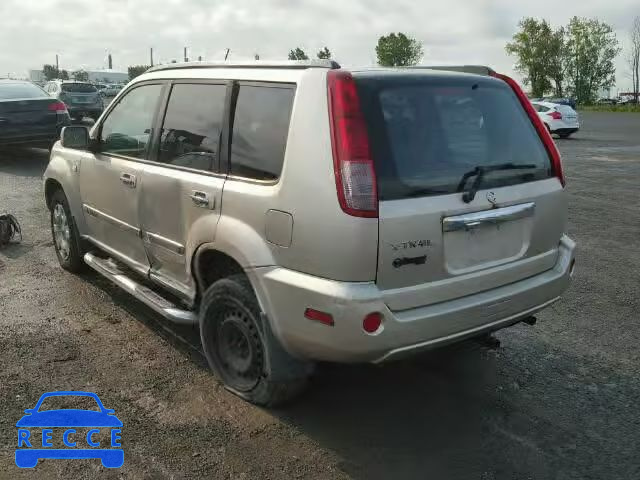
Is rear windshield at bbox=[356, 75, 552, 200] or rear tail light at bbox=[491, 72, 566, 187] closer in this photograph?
rear windshield at bbox=[356, 75, 552, 200]

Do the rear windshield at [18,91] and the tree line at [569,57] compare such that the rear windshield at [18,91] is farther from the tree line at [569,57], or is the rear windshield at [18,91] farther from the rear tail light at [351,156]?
the tree line at [569,57]

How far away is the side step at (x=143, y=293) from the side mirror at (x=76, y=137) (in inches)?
35.0

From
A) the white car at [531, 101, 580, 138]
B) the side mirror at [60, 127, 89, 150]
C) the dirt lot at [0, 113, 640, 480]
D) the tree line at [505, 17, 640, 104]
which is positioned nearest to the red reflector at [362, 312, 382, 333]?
the dirt lot at [0, 113, 640, 480]

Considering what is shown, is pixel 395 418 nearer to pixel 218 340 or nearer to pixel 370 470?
pixel 370 470

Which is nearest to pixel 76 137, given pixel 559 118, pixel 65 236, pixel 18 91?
pixel 65 236

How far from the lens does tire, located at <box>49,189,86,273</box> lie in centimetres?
541

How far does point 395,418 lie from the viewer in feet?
11.1

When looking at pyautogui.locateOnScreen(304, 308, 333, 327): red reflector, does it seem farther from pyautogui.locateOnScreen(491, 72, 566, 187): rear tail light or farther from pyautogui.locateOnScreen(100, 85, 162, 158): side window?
pyautogui.locateOnScreen(100, 85, 162, 158): side window

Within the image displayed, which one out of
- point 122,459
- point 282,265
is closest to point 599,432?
point 282,265

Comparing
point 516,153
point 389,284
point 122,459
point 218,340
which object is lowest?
point 122,459

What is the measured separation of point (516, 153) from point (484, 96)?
357 millimetres

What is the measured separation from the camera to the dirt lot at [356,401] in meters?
2.96

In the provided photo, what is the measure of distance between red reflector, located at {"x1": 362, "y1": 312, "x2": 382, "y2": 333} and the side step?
1338 mm

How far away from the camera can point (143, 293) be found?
4.17 metres
